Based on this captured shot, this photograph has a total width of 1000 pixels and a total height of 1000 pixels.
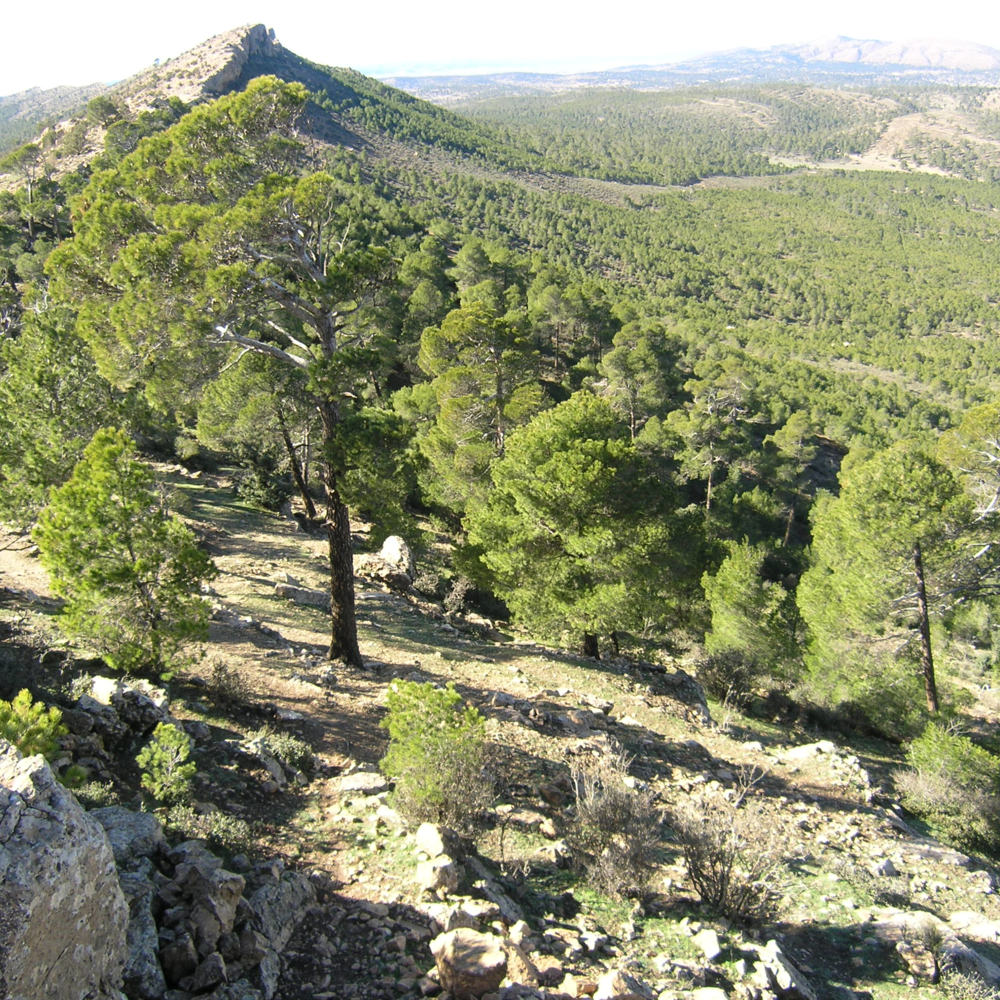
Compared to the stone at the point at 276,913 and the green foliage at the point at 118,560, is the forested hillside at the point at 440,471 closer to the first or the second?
the green foliage at the point at 118,560

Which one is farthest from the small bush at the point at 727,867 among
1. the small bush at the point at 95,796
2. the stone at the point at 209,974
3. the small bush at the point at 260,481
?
the small bush at the point at 260,481

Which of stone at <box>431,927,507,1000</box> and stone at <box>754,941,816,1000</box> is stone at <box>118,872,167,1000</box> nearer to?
stone at <box>431,927,507,1000</box>

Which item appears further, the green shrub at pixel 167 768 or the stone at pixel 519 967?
the green shrub at pixel 167 768

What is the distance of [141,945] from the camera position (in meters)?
3.67

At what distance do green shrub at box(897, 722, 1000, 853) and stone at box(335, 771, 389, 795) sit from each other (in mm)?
10064

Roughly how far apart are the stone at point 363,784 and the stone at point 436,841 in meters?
0.99

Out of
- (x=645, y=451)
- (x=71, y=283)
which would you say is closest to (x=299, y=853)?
(x=71, y=283)

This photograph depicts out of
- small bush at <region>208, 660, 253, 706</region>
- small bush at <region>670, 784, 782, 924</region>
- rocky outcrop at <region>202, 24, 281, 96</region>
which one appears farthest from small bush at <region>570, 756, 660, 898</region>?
rocky outcrop at <region>202, 24, 281, 96</region>

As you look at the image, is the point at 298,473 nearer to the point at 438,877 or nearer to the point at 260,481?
the point at 260,481

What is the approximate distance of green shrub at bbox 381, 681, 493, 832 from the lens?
573cm

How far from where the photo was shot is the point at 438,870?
5.13 m

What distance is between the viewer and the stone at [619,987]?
13.8ft

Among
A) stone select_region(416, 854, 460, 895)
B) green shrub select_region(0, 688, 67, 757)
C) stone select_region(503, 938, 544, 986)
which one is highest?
green shrub select_region(0, 688, 67, 757)

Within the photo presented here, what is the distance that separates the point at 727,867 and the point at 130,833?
5039 mm
